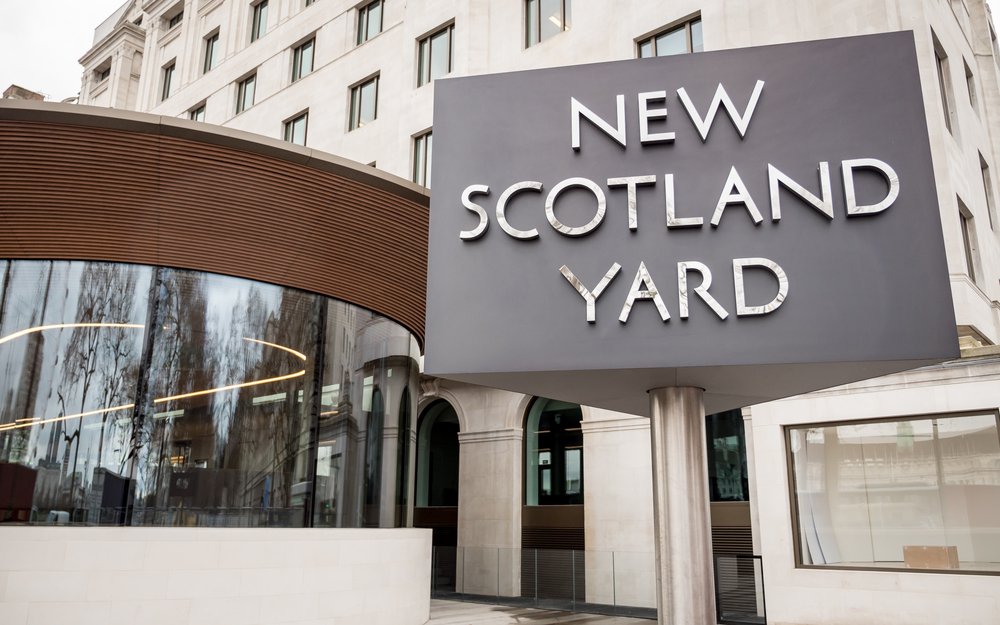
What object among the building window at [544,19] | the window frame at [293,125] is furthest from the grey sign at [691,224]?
the window frame at [293,125]

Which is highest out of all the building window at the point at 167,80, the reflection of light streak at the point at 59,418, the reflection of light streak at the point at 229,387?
the building window at the point at 167,80

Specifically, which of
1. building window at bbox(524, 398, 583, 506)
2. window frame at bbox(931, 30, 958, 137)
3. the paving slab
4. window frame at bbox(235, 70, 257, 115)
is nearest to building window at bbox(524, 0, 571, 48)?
window frame at bbox(931, 30, 958, 137)

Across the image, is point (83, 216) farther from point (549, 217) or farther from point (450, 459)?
point (450, 459)

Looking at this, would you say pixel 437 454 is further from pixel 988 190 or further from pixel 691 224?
pixel 691 224

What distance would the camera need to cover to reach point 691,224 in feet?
23.1

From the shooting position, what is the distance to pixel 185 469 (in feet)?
35.0

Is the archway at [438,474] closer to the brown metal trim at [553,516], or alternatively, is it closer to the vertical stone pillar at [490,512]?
the vertical stone pillar at [490,512]

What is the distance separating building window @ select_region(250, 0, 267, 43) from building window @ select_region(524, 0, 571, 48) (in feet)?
47.7

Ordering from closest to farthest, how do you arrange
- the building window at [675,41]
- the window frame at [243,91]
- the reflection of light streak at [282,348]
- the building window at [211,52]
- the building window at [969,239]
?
the reflection of light streak at [282,348] → the building window at [969,239] → the building window at [675,41] → the window frame at [243,91] → the building window at [211,52]

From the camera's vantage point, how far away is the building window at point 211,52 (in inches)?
1419

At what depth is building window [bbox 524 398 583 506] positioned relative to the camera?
2211cm

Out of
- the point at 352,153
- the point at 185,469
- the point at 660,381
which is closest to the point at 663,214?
the point at 660,381

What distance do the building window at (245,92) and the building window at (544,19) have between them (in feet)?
46.4

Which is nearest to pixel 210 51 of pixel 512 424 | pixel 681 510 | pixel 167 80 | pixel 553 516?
pixel 167 80
